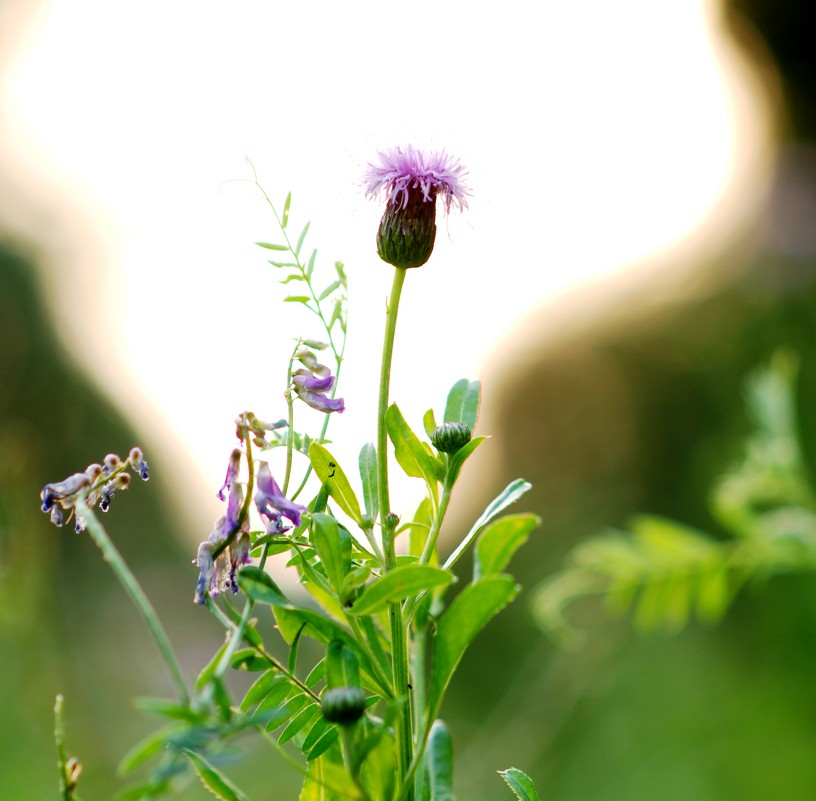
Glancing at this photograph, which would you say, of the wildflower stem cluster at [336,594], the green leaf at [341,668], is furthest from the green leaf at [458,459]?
the green leaf at [341,668]

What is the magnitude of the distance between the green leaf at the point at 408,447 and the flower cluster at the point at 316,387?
26mm

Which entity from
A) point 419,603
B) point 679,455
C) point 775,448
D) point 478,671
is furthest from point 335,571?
point 478,671

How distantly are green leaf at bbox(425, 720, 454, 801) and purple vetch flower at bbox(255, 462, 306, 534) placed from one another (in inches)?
4.2

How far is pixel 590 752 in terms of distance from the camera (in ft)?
10.4

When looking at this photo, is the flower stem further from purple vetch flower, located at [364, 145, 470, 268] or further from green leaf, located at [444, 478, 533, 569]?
purple vetch flower, located at [364, 145, 470, 268]

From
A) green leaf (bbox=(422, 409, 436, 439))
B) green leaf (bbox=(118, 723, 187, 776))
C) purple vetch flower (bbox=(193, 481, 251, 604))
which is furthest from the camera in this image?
green leaf (bbox=(422, 409, 436, 439))

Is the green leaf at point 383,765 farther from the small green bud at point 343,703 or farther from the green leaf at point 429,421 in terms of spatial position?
the green leaf at point 429,421

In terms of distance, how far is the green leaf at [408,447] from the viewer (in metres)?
0.44

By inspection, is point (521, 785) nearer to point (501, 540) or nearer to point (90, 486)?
point (501, 540)

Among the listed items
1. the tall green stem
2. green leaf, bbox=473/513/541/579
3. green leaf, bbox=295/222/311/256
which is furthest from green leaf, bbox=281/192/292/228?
green leaf, bbox=473/513/541/579

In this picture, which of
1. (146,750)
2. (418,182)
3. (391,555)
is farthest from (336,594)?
(418,182)

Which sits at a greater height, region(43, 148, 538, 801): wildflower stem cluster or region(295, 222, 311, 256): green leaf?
region(295, 222, 311, 256): green leaf

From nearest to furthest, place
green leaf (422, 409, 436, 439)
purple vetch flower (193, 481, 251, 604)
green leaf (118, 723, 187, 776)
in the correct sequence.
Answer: green leaf (118, 723, 187, 776) < purple vetch flower (193, 481, 251, 604) < green leaf (422, 409, 436, 439)

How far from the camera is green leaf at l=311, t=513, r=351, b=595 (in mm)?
381
